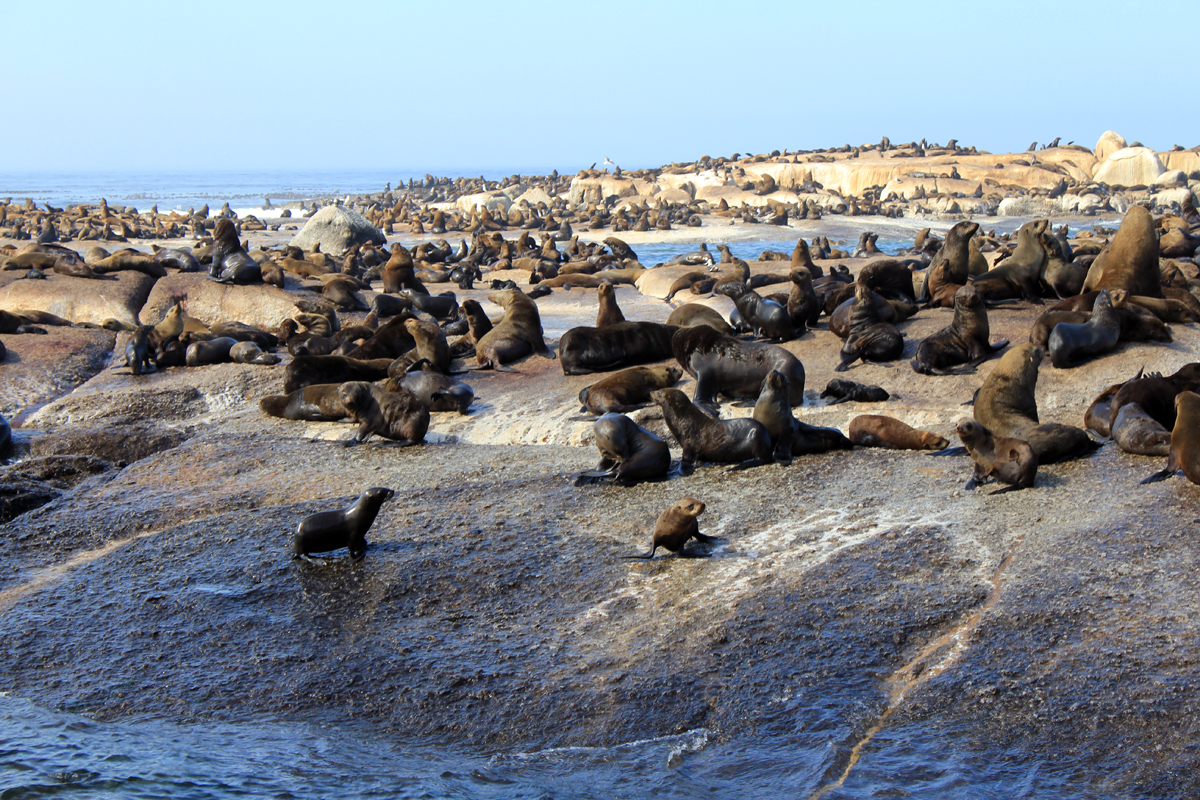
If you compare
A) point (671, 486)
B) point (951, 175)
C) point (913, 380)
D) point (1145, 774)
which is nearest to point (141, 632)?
point (671, 486)

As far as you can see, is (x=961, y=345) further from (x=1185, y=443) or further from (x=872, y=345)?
(x=1185, y=443)

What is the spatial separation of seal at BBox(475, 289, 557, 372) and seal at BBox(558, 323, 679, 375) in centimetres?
94

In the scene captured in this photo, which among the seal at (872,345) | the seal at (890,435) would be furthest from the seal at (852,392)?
the seal at (890,435)

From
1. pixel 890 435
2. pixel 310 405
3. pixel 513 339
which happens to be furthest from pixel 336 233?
pixel 890 435

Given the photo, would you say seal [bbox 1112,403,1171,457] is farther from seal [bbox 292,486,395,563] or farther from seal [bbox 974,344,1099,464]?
seal [bbox 292,486,395,563]

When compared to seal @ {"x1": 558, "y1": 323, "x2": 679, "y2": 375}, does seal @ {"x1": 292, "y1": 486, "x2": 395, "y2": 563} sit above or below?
below

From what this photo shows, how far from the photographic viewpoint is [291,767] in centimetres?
316

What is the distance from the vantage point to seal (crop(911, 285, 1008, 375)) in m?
8.32

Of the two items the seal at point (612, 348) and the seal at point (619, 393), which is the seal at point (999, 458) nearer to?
the seal at point (619, 393)

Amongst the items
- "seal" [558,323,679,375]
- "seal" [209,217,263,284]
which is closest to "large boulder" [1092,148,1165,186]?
"seal" [209,217,263,284]

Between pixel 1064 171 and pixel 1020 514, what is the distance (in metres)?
45.6

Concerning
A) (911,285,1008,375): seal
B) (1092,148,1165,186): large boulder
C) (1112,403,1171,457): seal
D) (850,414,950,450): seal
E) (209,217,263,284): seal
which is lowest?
(850,414,950,450): seal

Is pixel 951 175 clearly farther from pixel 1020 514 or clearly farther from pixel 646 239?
pixel 1020 514

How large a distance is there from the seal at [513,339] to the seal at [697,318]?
1.44 m
